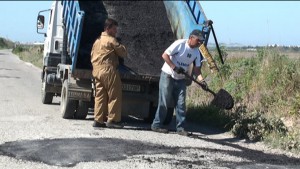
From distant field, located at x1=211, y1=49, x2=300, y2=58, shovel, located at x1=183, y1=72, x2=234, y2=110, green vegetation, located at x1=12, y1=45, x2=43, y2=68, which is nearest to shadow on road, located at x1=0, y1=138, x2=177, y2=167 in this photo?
shovel, located at x1=183, y1=72, x2=234, y2=110

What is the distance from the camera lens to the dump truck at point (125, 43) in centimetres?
976

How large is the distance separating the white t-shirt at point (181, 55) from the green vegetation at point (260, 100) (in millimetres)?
1382

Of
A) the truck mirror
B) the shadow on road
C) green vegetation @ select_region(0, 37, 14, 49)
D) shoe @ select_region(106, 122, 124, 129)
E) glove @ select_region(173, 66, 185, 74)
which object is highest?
green vegetation @ select_region(0, 37, 14, 49)

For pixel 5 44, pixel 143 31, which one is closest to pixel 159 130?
pixel 143 31

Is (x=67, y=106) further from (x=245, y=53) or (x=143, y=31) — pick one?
(x=245, y=53)

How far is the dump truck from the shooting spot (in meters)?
9.76

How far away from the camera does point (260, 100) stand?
430 inches

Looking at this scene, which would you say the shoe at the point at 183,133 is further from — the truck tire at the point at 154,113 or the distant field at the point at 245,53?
the distant field at the point at 245,53

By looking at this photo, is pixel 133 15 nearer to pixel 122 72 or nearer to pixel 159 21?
pixel 159 21

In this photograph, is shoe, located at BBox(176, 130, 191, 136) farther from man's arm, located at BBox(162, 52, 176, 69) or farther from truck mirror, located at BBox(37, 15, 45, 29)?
truck mirror, located at BBox(37, 15, 45, 29)

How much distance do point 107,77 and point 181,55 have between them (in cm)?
133

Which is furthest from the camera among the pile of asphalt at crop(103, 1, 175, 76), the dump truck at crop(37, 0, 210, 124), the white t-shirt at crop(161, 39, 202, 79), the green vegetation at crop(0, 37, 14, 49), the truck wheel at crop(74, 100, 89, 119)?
the green vegetation at crop(0, 37, 14, 49)

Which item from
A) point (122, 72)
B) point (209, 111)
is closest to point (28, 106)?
point (122, 72)

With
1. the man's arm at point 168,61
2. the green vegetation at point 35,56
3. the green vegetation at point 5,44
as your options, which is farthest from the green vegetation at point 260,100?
the green vegetation at point 5,44
